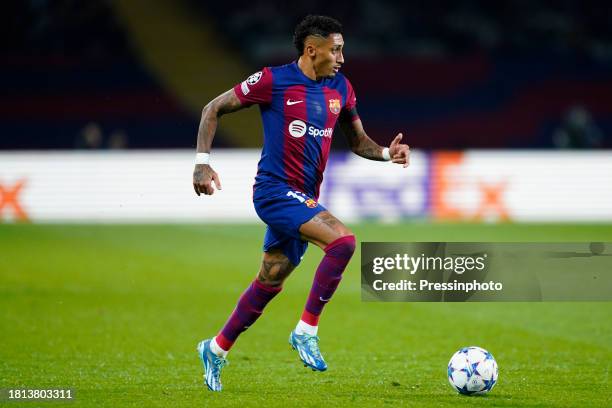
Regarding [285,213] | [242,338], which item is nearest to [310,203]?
[285,213]

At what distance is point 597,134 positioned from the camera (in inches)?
936

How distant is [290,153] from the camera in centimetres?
629

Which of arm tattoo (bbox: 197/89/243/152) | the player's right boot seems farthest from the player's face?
the player's right boot

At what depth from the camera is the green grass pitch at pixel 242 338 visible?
6.34 meters

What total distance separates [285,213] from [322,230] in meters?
0.27

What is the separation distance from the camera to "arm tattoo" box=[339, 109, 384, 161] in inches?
265

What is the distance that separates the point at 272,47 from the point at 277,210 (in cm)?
2002

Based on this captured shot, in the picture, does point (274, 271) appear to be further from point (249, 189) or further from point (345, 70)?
point (345, 70)

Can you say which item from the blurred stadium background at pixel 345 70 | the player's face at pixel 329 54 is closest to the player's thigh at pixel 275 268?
the player's face at pixel 329 54

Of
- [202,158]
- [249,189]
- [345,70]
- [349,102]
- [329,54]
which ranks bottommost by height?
[202,158]

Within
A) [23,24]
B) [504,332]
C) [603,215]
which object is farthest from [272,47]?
[504,332]
